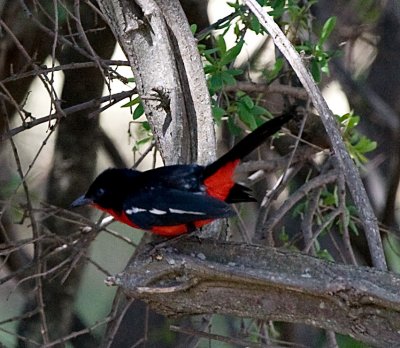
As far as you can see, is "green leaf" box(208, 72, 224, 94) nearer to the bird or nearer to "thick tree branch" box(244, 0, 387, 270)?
the bird

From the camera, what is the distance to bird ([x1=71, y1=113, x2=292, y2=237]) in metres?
2.42

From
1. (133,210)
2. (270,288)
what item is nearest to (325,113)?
(270,288)

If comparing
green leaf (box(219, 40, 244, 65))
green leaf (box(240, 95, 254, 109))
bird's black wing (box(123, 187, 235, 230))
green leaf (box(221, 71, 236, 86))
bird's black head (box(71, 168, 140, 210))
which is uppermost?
green leaf (box(219, 40, 244, 65))

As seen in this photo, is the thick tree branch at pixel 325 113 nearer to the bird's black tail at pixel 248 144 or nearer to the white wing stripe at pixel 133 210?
the bird's black tail at pixel 248 144

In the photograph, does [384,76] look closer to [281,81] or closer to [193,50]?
[281,81]

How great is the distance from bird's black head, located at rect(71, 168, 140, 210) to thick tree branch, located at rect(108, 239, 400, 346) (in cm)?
52

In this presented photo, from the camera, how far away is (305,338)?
4875 millimetres

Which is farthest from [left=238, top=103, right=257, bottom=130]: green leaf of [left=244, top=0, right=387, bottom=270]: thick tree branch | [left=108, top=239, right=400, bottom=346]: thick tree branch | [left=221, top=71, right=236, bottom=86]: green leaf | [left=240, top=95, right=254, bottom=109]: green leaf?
[left=244, top=0, right=387, bottom=270]: thick tree branch

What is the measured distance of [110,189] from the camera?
9.13 feet

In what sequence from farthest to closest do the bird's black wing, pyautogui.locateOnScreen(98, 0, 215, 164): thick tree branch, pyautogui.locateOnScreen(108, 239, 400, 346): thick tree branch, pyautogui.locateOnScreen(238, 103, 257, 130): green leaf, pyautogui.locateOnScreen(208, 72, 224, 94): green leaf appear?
pyautogui.locateOnScreen(238, 103, 257, 130): green leaf, pyautogui.locateOnScreen(208, 72, 224, 94): green leaf, pyautogui.locateOnScreen(98, 0, 215, 164): thick tree branch, the bird's black wing, pyautogui.locateOnScreen(108, 239, 400, 346): thick tree branch

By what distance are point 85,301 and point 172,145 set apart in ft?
10.8

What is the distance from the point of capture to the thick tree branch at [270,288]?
1.91m

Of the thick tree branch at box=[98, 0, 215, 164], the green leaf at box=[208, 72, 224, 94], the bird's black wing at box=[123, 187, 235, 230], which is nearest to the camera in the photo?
the bird's black wing at box=[123, 187, 235, 230]

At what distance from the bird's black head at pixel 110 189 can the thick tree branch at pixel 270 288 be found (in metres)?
0.52
